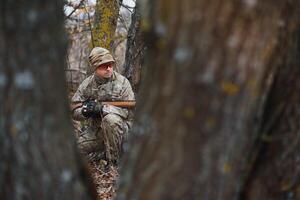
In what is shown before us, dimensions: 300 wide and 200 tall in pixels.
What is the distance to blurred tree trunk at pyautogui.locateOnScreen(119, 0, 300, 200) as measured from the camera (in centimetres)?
212

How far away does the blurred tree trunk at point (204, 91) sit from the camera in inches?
83.4

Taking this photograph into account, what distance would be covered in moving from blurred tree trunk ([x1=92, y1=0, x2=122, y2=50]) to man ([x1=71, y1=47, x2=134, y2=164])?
6.77ft

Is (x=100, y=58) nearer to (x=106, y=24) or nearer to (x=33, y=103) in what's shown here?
(x=106, y=24)

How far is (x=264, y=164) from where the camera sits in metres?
2.42

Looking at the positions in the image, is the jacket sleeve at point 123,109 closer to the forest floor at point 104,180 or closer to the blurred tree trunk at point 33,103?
the forest floor at point 104,180

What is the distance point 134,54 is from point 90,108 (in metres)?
2.07

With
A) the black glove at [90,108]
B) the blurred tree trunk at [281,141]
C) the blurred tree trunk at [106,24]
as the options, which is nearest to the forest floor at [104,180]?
the black glove at [90,108]

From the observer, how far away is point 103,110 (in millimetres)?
8031

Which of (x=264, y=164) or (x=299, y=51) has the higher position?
(x=299, y=51)

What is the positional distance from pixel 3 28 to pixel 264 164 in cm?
107

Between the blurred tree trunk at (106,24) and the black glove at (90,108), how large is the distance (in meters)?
2.40

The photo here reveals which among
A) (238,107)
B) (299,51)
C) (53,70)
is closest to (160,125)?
(238,107)

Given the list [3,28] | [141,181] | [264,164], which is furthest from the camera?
[264,164]

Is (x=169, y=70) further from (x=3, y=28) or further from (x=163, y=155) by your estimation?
(x=3, y=28)
